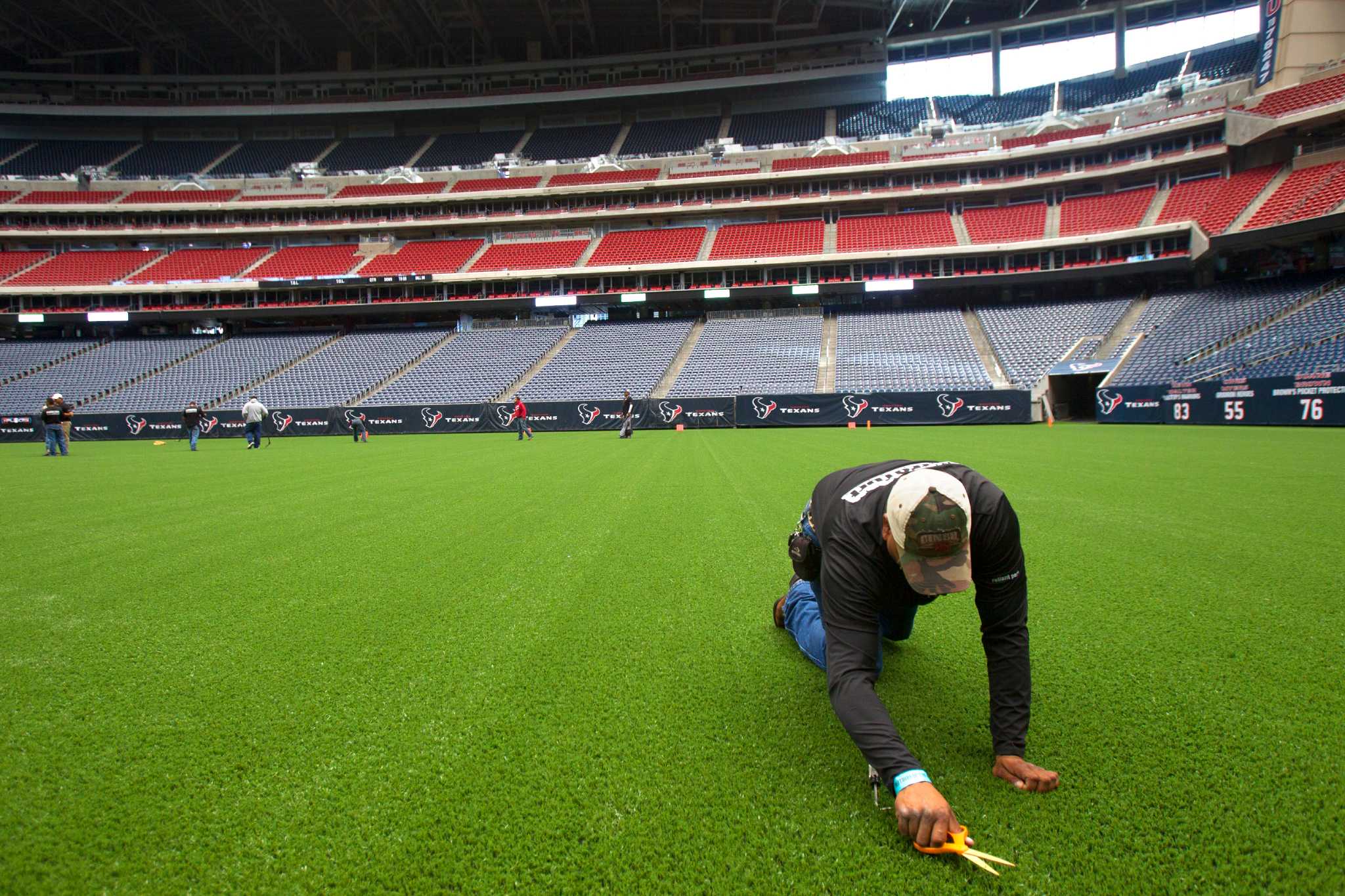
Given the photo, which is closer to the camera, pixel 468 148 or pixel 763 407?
pixel 763 407

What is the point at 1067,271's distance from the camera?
3403cm

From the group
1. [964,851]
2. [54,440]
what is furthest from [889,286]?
[964,851]

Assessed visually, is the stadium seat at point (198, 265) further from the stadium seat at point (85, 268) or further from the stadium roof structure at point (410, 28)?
the stadium roof structure at point (410, 28)

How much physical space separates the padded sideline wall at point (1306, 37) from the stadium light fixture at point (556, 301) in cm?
3832

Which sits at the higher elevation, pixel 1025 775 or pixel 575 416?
pixel 575 416

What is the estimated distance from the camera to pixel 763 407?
2842cm

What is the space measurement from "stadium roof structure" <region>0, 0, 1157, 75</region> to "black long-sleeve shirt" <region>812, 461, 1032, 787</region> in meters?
51.3

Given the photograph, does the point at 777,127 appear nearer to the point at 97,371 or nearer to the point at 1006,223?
the point at 1006,223

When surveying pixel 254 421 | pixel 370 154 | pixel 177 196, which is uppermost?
pixel 370 154

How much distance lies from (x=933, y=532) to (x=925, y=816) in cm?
85

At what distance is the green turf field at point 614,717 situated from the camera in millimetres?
1834

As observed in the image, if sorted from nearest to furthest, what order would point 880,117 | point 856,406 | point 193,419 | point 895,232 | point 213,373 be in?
point 193,419 < point 856,406 < point 213,373 < point 895,232 < point 880,117

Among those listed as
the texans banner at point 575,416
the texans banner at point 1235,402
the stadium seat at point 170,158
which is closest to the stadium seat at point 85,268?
the stadium seat at point 170,158

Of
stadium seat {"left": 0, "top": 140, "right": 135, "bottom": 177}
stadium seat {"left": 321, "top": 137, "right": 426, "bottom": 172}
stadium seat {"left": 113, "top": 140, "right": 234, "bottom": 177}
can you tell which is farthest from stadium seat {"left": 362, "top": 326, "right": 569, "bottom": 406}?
stadium seat {"left": 0, "top": 140, "right": 135, "bottom": 177}
